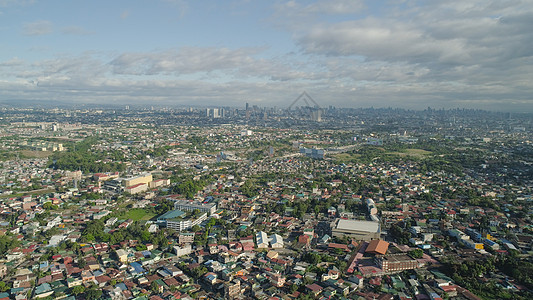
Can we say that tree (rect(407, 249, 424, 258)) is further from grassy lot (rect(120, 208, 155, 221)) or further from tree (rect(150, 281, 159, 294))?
grassy lot (rect(120, 208, 155, 221))

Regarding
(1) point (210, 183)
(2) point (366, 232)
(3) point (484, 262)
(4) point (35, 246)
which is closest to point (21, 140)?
(1) point (210, 183)

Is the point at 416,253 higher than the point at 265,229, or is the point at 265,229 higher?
the point at 416,253

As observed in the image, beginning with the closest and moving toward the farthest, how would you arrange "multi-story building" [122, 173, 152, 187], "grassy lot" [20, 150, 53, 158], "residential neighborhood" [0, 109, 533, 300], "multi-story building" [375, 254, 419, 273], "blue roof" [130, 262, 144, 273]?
"residential neighborhood" [0, 109, 533, 300] < "blue roof" [130, 262, 144, 273] < "multi-story building" [375, 254, 419, 273] < "multi-story building" [122, 173, 152, 187] < "grassy lot" [20, 150, 53, 158]

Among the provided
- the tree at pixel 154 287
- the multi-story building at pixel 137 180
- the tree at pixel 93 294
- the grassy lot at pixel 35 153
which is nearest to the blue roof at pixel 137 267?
the tree at pixel 154 287

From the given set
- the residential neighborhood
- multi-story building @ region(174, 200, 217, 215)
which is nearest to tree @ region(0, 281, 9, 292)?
the residential neighborhood

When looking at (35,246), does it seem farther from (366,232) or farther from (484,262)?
(484,262)

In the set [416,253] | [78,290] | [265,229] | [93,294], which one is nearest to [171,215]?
[265,229]

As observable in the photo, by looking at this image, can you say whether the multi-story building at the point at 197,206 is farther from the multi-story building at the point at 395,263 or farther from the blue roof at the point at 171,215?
the multi-story building at the point at 395,263

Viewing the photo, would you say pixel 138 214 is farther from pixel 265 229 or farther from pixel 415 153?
pixel 415 153

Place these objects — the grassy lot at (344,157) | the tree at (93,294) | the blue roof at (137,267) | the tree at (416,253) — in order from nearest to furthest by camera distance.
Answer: the tree at (93,294) → the blue roof at (137,267) → the tree at (416,253) → the grassy lot at (344,157)
